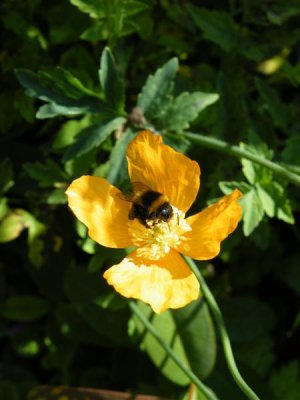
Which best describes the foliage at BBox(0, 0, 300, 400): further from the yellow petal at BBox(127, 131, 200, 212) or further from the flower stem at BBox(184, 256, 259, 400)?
the flower stem at BBox(184, 256, 259, 400)

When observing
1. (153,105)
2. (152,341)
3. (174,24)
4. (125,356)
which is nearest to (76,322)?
(125,356)

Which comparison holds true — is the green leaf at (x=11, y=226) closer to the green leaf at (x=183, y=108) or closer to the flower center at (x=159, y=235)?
the flower center at (x=159, y=235)

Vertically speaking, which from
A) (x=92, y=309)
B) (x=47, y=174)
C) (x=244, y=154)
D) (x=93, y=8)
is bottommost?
(x=92, y=309)

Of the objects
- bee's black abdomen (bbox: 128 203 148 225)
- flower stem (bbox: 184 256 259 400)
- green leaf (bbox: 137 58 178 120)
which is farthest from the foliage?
flower stem (bbox: 184 256 259 400)

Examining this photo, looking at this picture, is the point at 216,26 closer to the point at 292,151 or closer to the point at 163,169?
the point at 292,151

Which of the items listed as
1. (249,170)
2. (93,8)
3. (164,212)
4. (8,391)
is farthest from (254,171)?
(8,391)

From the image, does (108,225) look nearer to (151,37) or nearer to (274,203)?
(274,203)

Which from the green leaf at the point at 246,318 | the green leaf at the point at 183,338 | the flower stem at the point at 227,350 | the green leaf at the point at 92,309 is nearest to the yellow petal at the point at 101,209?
the flower stem at the point at 227,350
